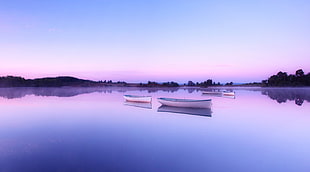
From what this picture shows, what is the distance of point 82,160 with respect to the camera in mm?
5434

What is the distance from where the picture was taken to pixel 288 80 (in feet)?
256

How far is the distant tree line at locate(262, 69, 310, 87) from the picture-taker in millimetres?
73863

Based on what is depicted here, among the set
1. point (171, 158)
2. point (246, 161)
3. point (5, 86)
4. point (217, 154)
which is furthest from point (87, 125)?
point (5, 86)

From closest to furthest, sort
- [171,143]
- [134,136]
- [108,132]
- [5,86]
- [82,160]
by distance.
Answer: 1. [82,160]
2. [171,143]
3. [134,136]
4. [108,132]
5. [5,86]

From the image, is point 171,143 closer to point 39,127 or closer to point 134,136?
point 134,136

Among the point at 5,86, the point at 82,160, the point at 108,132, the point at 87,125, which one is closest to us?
the point at 82,160

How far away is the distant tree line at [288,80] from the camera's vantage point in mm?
73863

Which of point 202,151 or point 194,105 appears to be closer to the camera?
point 202,151

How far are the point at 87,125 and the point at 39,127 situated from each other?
256cm

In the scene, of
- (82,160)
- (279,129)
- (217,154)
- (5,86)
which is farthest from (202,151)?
(5,86)

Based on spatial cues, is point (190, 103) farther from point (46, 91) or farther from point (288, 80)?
point (288, 80)

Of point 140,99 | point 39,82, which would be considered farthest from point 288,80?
point 39,82

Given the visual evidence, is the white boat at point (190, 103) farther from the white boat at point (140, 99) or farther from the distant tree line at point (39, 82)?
the distant tree line at point (39, 82)

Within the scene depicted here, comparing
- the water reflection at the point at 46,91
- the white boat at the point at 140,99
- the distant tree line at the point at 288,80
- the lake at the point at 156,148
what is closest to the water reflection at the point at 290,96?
the lake at the point at 156,148
